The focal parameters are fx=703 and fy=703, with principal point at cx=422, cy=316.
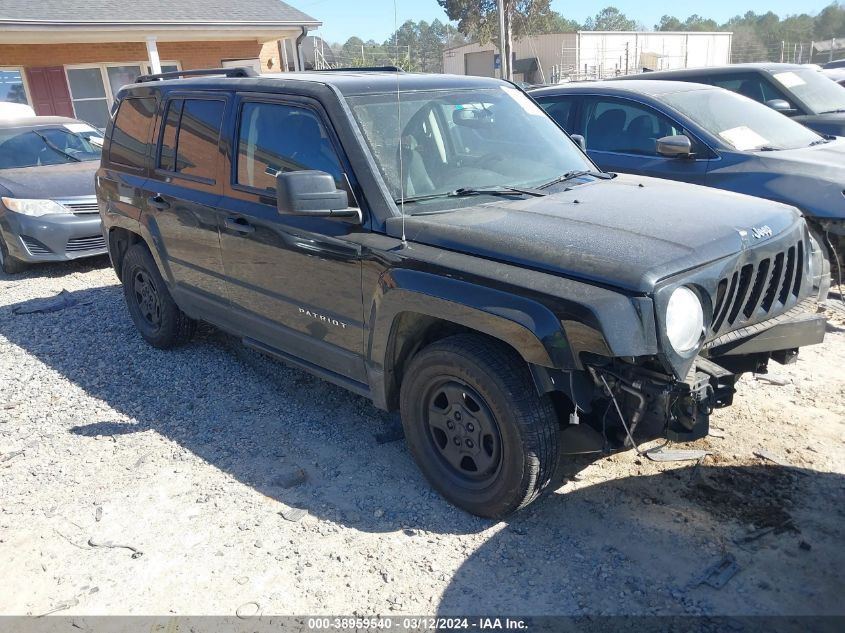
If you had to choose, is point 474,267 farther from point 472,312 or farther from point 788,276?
point 788,276

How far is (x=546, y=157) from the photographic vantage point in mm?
4090

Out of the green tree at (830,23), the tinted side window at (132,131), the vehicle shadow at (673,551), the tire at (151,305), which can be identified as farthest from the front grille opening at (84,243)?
the green tree at (830,23)

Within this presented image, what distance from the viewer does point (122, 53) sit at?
17.1m

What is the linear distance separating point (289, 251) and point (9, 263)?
20.0 ft

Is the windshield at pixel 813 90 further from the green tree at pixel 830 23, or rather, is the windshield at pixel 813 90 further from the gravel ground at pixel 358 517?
the green tree at pixel 830 23

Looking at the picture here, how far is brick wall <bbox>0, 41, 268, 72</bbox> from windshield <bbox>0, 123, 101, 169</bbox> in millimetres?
7825

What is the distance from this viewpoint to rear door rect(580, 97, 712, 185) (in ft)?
19.6

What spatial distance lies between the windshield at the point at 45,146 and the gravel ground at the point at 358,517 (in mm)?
5253

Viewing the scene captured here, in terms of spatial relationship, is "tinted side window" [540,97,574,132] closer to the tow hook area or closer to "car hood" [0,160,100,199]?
the tow hook area

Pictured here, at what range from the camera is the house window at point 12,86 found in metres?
15.5

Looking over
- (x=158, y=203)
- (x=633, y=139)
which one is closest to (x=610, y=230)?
(x=158, y=203)

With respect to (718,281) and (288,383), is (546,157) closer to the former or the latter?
(718,281)

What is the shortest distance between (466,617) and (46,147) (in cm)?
892

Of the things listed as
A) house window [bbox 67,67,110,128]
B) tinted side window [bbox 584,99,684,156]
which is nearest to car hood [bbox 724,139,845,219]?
A: tinted side window [bbox 584,99,684,156]
